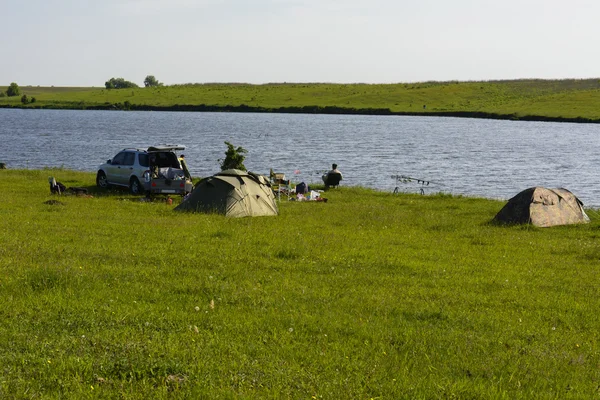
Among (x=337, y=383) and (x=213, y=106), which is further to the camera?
(x=213, y=106)

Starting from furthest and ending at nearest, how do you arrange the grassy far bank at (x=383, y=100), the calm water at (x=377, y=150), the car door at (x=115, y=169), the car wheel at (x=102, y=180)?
the grassy far bank at (x=383, y=100) → the calm water at (x=377, y=150) → the car wheel at (x=102, y=180) → the car door at (x=115, y=169)

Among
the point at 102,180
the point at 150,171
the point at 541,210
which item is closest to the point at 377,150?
the point at 102,180

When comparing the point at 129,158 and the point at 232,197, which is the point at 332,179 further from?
the point at 232,197

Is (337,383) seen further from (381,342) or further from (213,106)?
(213,106)

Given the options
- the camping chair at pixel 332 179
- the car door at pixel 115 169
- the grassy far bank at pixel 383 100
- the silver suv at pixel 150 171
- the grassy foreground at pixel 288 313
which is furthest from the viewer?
the grassy far bank at pixel 383 100

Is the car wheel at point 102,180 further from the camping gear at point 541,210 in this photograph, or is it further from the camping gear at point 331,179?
the camping gear at point 541,210

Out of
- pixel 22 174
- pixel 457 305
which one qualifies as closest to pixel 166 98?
pixel 22 174

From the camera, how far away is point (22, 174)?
36.9m

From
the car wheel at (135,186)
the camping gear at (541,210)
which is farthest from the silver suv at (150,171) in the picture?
the camping gear at (541,210)

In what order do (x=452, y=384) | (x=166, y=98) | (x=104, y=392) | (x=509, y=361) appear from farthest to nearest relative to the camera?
(x=166, y=98) → (x=509, y=361) → (x=452, y=384) → (x=104, y=392)

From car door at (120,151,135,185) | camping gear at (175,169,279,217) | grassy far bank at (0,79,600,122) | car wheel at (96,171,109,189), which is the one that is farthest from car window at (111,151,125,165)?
grassy far bank at (0,79,600,122)

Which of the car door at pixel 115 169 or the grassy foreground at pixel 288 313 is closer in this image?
the grassy foreground at pixel 288 313

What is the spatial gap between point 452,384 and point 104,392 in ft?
13.1

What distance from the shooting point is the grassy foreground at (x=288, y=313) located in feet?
26.6
